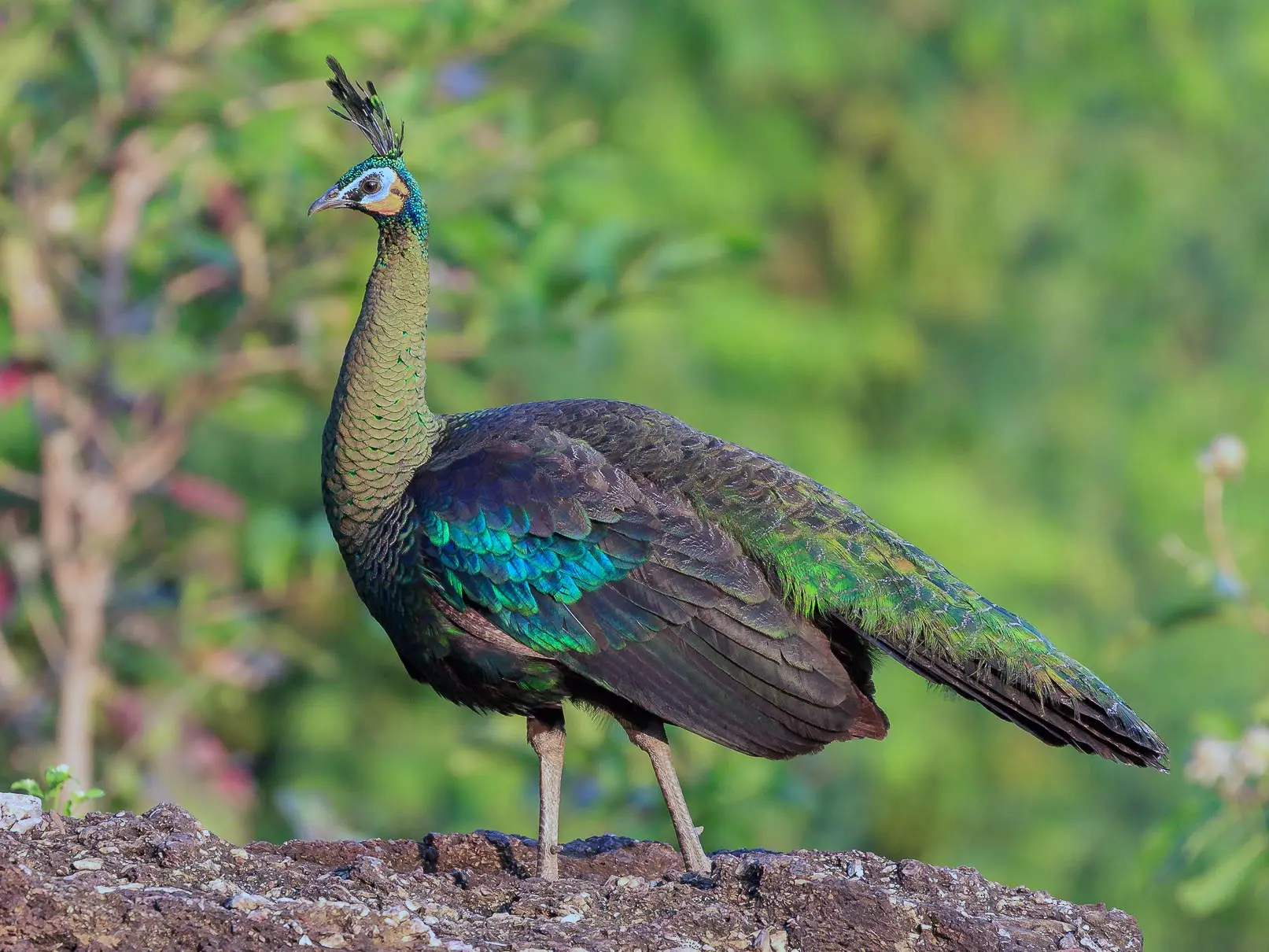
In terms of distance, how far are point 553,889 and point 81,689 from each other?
4740mm

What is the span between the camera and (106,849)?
5215mm

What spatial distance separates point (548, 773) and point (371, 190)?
6.68ft

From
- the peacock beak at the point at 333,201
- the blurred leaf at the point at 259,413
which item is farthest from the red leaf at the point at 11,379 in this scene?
the peacock beak at the point at 333,201

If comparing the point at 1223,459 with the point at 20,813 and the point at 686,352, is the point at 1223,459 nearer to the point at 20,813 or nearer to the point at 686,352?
the point at 20,813

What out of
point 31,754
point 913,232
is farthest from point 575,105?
point 31,754

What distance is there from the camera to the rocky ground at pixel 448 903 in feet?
15.3

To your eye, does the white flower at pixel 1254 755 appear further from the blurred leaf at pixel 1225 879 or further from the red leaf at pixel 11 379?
the red leaf at pixel 11 379

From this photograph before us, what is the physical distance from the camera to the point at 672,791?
609cm

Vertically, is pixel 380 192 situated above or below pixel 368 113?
below

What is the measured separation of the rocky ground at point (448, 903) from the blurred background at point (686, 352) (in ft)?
5.97

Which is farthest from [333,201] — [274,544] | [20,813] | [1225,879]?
[1225,879]

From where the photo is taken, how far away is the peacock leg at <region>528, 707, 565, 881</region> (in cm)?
592

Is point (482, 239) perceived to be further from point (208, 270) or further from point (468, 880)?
point (468, 880)

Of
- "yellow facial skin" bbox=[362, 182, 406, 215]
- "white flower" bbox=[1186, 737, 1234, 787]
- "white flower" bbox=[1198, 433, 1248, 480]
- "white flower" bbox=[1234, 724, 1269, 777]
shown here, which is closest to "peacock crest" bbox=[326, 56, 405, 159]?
"yellow facial skin" bbox=[362, 182, 406, 215]
